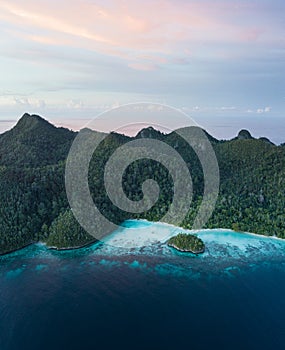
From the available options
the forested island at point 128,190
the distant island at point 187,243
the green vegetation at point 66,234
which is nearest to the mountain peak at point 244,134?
the forested island at point 128,190

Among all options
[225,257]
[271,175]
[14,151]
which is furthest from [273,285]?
[14,151]

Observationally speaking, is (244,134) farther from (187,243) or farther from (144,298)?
(144,298)

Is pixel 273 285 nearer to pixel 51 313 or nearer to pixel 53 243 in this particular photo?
pixel 51 313

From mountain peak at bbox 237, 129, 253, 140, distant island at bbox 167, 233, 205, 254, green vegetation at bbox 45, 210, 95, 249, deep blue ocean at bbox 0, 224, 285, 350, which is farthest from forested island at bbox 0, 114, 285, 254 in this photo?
mountain peak at bbox 237, 129, 253, 140

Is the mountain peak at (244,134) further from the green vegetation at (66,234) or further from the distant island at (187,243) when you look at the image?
the green vegetation at (66,234)

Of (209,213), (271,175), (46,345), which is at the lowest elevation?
(46,345)

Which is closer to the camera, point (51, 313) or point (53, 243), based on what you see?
point (51, 313)
